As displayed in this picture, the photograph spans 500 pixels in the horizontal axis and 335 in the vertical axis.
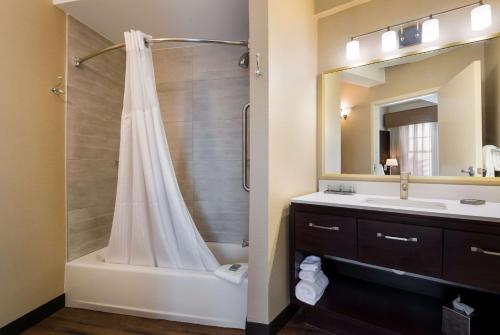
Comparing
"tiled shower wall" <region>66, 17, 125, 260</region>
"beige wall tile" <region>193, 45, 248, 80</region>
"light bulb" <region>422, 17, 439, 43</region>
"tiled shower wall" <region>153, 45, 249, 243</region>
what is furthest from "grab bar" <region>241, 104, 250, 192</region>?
"light bulb" <region>422, 17, 439, 43</region>

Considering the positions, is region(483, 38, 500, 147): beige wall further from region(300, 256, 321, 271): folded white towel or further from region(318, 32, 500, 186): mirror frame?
region(300, 256, 321, 271): folded white towel

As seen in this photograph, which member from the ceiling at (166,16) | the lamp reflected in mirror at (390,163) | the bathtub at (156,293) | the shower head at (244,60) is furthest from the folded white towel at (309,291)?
the ceiling at (166,16)

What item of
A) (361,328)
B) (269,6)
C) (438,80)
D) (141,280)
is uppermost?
(269,6)

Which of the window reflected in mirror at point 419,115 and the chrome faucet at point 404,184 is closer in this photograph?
the window reflected in mirror at point 419,115

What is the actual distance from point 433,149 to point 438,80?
0.47 meters

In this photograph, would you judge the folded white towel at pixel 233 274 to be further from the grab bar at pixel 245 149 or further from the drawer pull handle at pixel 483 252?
the drawer pull handle at pixel 483 252

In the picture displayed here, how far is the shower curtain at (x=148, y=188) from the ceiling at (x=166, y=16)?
306mm

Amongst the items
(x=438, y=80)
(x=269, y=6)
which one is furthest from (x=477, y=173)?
(x=269, y=6)

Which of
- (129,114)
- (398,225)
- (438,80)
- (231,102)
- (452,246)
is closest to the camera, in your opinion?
(452,246)

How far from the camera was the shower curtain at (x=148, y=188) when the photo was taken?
1.79 m

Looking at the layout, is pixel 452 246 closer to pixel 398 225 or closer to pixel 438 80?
pixel 398 225

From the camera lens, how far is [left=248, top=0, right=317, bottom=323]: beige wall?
1.55 meters

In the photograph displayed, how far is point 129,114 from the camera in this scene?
6.07 feet

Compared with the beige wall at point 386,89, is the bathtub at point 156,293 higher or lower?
lower
